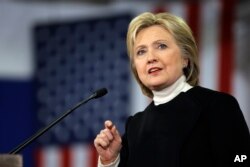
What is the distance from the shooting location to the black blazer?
4.82 ft

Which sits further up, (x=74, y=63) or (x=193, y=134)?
(x=74, y=63)

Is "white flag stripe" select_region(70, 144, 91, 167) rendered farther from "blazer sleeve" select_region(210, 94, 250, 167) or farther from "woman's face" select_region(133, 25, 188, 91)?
"blazer sleeve" select_region(210, 94, 250, 167)

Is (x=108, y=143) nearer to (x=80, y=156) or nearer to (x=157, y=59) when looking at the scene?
(x=157, y=59)

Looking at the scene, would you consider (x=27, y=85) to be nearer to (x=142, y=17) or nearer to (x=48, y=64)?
(x=48, y=64)

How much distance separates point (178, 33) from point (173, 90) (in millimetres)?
149

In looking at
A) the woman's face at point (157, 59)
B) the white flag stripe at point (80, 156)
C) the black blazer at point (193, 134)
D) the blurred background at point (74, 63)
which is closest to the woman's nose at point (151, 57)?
the woman's face at point (157, 59)

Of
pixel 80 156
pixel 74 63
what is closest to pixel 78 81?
pixel 74 63

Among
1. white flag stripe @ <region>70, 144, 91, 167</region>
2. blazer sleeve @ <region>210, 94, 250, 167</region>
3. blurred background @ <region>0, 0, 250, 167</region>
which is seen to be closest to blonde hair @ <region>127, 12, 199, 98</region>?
blazer sleeve @ <region>210, 94, 250, 167</region>

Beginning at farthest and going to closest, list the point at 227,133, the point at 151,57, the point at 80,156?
the point at 80,156 → the point at 151,57 → the point at 227,133

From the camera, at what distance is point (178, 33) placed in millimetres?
1616

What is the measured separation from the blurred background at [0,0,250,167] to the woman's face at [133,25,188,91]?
2.73 metres

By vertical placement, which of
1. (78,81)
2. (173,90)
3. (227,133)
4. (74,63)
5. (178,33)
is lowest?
(227,133)

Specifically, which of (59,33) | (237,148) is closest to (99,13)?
(59,33)

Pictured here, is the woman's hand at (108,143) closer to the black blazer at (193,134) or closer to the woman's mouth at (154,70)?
the black blazer at (193,134)
